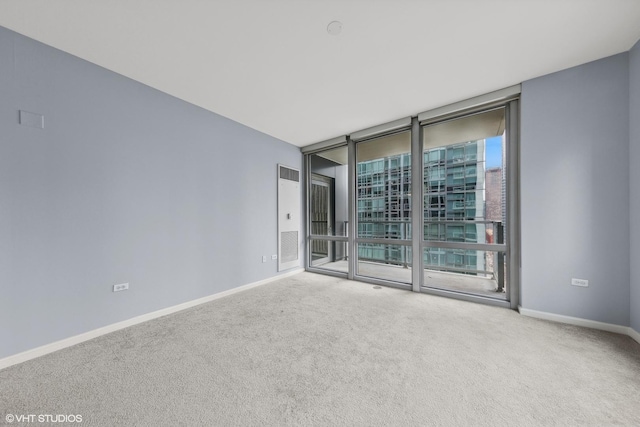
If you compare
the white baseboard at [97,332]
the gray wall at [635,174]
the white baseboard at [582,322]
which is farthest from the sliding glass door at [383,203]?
the white baseboard at [97,332]

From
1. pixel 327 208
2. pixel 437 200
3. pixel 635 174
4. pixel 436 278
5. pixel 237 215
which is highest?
pixel 635 174

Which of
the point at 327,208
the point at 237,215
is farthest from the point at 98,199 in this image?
the point at 327,208

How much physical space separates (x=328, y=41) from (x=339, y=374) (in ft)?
9.10

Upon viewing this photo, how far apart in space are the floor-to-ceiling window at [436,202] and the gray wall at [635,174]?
0.86 m

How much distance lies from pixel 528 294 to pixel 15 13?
18.0 feet

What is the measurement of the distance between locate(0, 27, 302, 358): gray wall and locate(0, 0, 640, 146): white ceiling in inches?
12.8

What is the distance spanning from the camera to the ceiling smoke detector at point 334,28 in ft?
6.18

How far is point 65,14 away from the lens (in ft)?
5.91

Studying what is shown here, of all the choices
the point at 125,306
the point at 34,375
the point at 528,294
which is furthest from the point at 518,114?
the point at 34,375

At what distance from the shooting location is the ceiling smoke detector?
188 cm

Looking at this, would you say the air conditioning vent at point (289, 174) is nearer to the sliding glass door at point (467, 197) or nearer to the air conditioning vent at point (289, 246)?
the air conditioning vent at point (289, 246)

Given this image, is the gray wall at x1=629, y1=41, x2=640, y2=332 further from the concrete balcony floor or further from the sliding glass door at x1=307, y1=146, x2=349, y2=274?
the sliding glass door at x1=307, y1=146, x2=349, y2=274

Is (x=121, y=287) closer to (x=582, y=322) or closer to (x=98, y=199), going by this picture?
(x=98, y=199)

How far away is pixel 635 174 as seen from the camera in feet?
7.11
